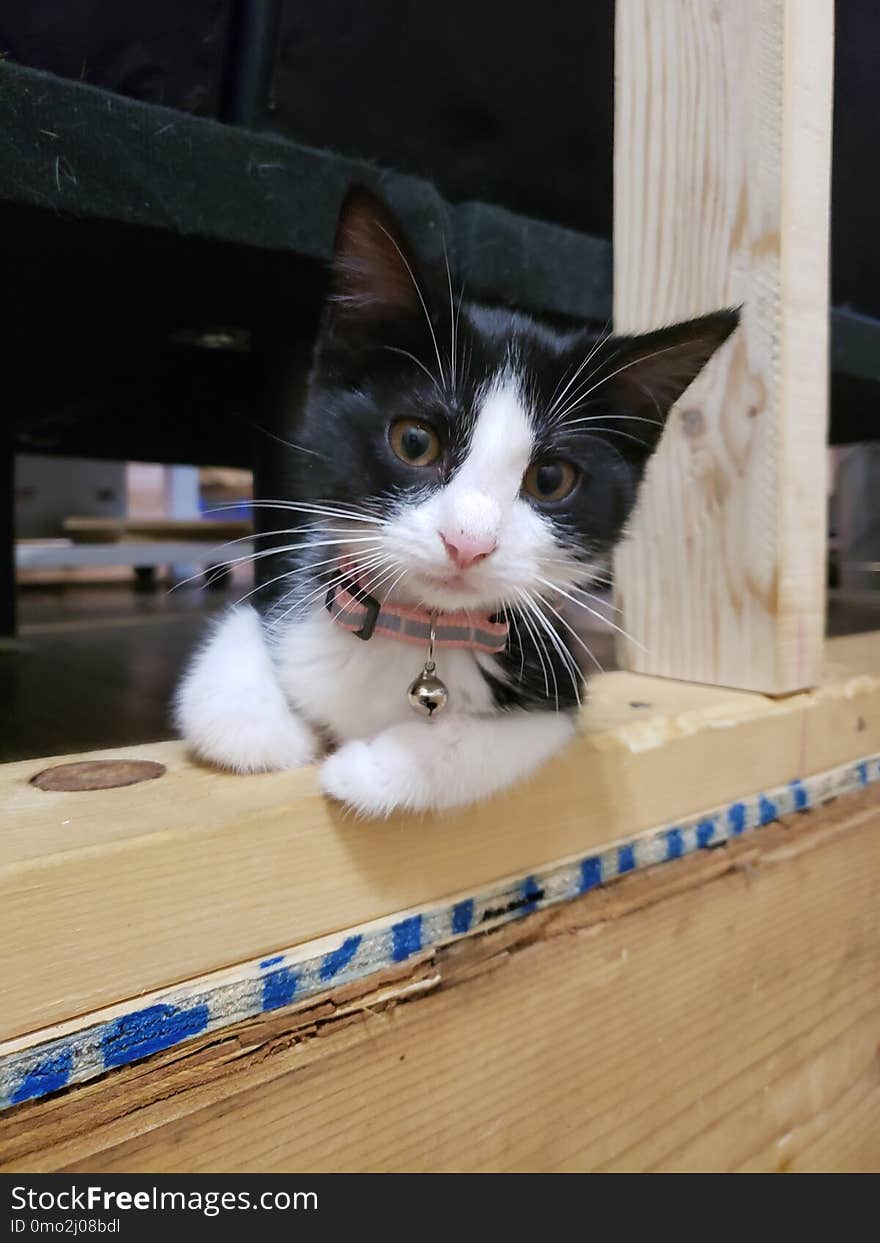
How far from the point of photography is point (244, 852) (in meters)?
0.53

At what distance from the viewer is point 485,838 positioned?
0.65m

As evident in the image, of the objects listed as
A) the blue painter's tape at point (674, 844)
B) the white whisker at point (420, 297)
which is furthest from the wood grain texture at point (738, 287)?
the white whisker at point (420, 297)

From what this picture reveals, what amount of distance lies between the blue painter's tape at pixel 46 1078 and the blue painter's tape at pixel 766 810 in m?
0.68

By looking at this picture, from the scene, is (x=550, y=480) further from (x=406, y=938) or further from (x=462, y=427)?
(x=406, y=938)

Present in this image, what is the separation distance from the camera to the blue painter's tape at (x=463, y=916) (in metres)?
0.64

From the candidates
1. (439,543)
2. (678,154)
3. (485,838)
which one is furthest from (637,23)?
(485,838)

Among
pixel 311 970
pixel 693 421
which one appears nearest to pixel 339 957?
pixel 311 970

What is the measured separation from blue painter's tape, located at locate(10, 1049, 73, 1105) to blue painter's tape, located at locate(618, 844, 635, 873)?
18.3 inches

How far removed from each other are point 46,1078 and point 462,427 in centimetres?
47

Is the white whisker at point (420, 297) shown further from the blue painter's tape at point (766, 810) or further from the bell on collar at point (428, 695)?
the blue painter's tape at point (766, 810)

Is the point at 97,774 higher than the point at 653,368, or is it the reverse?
the point at 653,368

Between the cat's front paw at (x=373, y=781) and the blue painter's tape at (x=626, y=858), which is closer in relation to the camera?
the cat's front paw at (x=373, y=781)

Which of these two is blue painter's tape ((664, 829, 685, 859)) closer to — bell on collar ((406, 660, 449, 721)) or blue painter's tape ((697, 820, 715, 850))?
blue painter's tape ((697, 820, 715, 850))

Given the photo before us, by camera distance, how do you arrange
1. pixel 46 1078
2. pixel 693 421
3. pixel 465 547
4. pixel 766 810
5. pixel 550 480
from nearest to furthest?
pixel 46 1078, pixel 465 547, pixel 550 480, pixel 766 810, pixel 693 421
